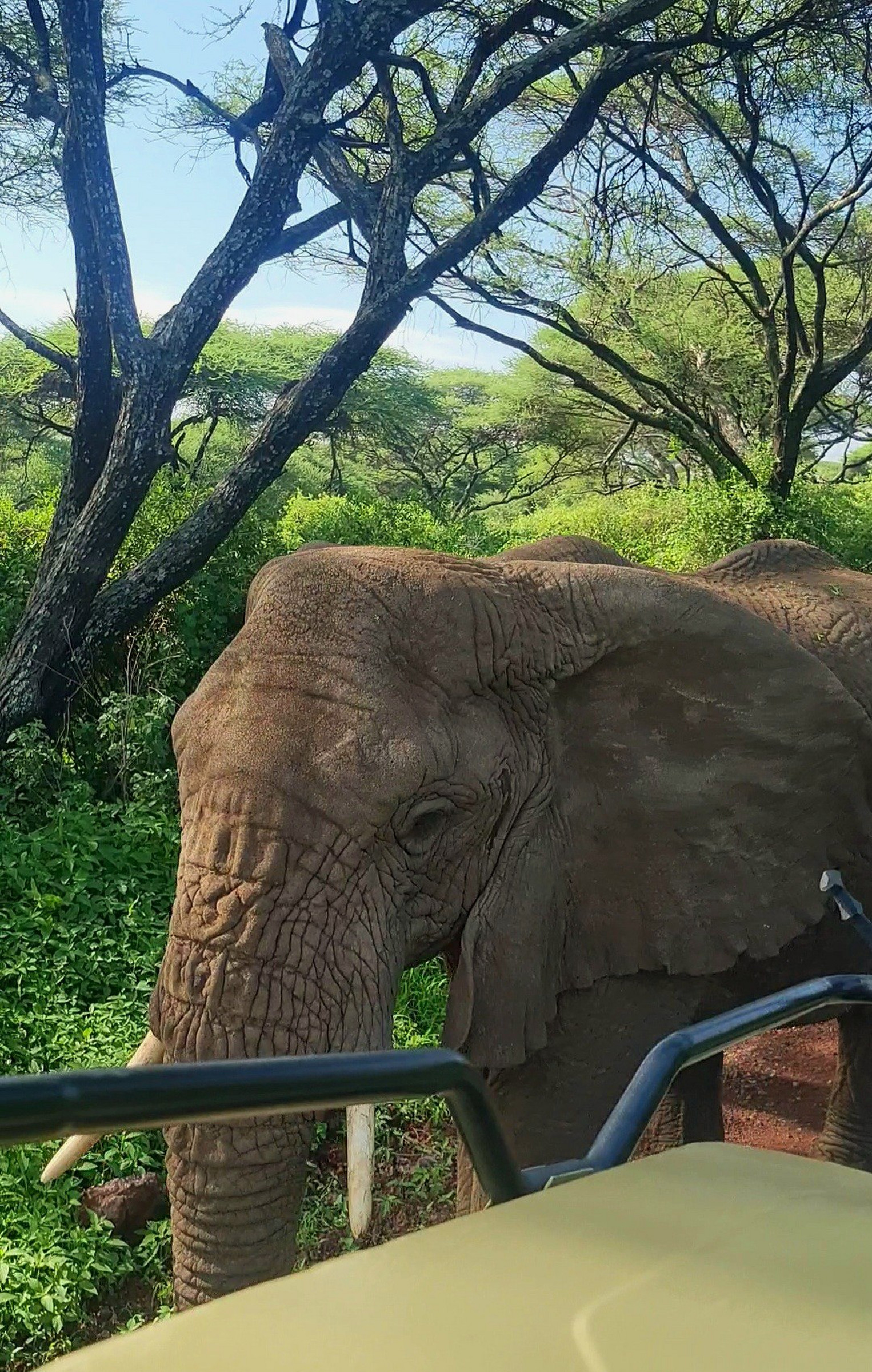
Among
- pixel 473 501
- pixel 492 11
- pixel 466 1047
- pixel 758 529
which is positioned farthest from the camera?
pixel 473 501

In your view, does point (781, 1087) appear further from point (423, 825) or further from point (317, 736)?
point (317, 736)

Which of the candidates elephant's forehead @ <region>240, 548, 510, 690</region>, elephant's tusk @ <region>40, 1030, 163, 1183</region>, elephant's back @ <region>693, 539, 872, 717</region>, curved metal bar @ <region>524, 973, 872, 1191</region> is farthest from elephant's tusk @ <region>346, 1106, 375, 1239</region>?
elephant's back @ <region>693, 539, 872, 717</region>

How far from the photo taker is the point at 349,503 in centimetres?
980

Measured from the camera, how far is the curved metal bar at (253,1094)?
0.78m

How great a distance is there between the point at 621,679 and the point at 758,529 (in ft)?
27.8

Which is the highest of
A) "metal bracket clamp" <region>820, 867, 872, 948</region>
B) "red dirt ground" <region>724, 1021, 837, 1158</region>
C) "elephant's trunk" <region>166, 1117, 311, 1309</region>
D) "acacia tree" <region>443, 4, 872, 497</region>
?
"acacia tree" <region>443, 4, 872, 497</region>

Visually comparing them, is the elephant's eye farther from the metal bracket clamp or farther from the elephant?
the metal bracket clamp

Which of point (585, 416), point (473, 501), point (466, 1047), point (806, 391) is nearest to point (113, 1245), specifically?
point (466, 1047)

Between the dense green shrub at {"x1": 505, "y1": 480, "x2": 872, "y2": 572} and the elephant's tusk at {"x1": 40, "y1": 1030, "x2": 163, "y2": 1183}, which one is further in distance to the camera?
the dense green shrub at {"x1": 505, "y1": 480, "x2": 872, "y2": 572}

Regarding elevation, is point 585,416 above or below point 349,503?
above

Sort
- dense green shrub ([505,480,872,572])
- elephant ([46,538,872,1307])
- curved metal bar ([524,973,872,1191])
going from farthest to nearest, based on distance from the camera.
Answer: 1. dense green shrub ([505,480,872,572])
2. elephant ([46,538,872,1307])
3. curved metal bar ([524,973,872,1191])

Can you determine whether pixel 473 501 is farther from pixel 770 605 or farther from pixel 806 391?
pixel 770 605

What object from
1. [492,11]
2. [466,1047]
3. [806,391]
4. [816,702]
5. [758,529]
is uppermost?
[492,11]

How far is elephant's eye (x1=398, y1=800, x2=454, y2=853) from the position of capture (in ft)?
8.84
